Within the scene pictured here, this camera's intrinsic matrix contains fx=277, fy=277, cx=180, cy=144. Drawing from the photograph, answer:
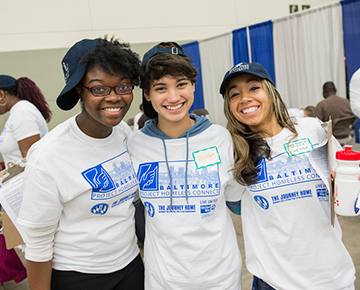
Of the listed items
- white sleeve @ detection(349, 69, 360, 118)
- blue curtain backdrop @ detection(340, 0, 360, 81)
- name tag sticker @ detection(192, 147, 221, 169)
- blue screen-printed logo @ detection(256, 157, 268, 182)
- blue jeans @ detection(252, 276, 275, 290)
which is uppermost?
blue curtain backdrop @ detection(340, 0, 360, 81)

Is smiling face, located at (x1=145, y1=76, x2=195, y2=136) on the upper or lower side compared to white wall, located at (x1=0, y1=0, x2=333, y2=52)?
lower

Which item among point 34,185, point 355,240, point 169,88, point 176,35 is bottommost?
point 355,240

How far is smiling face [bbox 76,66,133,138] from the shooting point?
113 centimetres

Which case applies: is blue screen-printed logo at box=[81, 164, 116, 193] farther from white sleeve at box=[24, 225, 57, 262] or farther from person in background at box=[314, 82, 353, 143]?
person in background at box=[314, 82, 353, 143]

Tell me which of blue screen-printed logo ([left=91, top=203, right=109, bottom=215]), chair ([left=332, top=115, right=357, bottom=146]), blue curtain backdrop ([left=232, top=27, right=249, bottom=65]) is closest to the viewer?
blue screen-printed logo ([left=91, top=203, right=109, bottom=215])

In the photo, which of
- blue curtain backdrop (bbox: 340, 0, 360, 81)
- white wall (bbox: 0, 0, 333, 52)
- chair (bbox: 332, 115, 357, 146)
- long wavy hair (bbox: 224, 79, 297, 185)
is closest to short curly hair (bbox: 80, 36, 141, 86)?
long wavy hair (bbox: 224, 79, 297, 185)

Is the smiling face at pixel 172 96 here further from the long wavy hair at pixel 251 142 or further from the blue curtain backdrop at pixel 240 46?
the blue curtain backdrop at pixel 240 46

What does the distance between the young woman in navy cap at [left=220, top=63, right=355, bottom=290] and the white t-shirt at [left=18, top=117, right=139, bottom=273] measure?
1.84 feet

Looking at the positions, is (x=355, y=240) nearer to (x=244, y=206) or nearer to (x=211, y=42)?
(x=244, y=206)

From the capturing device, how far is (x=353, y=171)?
1002 millimetres

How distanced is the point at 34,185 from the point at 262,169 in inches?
37.7

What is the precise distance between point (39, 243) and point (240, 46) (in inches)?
239

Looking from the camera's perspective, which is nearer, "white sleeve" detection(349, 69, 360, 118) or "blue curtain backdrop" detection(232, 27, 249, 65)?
"white sleeve" detection(349, 69, 360, 118)

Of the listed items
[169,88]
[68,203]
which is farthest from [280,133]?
[68,203]
